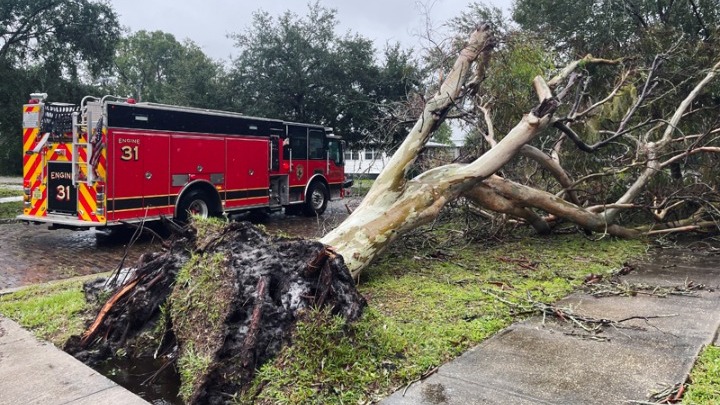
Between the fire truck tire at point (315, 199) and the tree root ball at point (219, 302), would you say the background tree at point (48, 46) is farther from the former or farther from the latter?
the tree root ball at point (219, 302)

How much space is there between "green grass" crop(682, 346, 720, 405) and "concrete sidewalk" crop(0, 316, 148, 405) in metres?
3.20

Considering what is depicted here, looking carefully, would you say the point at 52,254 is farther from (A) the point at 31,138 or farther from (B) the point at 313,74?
(B) the point at 313,74

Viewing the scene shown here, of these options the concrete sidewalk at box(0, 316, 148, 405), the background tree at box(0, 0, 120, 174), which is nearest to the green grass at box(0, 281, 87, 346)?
the concrete sidewalk at box(0, 316, 148, 405)

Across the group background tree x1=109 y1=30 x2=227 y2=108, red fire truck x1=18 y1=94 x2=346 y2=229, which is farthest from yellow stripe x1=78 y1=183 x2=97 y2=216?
background tree x1=109 y1=30 x2=227 y2=108

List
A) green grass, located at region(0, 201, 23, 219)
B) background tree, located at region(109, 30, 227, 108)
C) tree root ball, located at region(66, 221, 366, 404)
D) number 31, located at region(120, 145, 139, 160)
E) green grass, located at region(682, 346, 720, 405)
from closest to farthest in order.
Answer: green grass, located at region(682, 346, 720, 405), tree root ball, located at region(66, 221, 366, 404), number 31, located at region(120, 145, 139, 160), green grass, located at region(0, 201, 23, 219), background tree, located at region(109, 30, 227, 108)

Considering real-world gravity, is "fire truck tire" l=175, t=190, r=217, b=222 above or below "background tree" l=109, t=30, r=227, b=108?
below

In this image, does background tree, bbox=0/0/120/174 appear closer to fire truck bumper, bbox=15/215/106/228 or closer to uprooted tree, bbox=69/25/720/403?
fire truck bumper, bbox=15/215/106/228

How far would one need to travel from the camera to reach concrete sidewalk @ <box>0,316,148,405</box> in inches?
132

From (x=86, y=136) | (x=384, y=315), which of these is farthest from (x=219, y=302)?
(x=86, y=136)

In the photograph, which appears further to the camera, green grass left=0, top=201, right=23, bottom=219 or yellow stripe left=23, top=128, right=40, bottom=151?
green grass left=0, top=201, right=23, bottom=219

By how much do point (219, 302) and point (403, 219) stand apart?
3120 mm

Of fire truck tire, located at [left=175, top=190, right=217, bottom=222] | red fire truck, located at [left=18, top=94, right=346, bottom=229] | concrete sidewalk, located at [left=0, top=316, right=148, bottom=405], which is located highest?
red fire truck, located at [left=18, top=94, right=346, bottom=229]

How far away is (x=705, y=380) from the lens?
3.39m

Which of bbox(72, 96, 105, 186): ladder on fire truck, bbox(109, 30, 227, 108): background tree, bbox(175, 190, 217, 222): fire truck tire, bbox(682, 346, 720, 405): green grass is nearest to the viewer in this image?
bbox(682, 346, 720, 405): green grass
